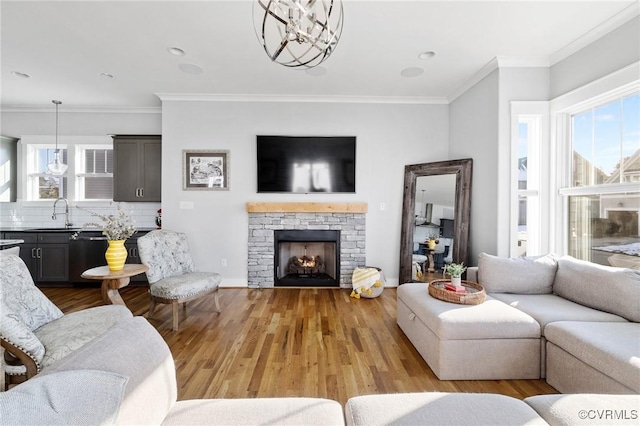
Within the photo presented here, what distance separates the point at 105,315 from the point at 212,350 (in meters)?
0.85

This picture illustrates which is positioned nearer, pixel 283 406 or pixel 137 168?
pixel 283 406

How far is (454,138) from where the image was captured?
13.1ft

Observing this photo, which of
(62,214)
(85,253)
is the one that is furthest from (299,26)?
(62,214)

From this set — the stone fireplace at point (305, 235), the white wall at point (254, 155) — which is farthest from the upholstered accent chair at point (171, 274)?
the stone fireplace at point (305, 235)

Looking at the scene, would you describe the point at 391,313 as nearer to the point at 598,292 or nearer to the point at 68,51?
the point at 598,292

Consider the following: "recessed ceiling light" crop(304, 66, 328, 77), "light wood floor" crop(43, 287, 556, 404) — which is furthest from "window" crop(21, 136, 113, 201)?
"recessed ceiling light" crop(304, 66, 328, 77)

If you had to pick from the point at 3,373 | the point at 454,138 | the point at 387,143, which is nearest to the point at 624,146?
the point at 454,138

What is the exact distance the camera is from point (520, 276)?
8.21 feet

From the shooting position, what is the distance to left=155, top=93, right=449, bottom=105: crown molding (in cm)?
402

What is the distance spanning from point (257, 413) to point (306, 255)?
3.39 meters

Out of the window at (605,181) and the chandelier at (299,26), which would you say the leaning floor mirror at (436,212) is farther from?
the chandelier at (299,26)

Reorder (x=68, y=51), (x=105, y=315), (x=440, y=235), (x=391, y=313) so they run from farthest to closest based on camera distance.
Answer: (x=440, y=235)
(x=391, y=313)
(x=68, y=51)
(x=105, y=315)

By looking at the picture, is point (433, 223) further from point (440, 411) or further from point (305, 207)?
point (440, 411)

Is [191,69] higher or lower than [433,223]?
higher
